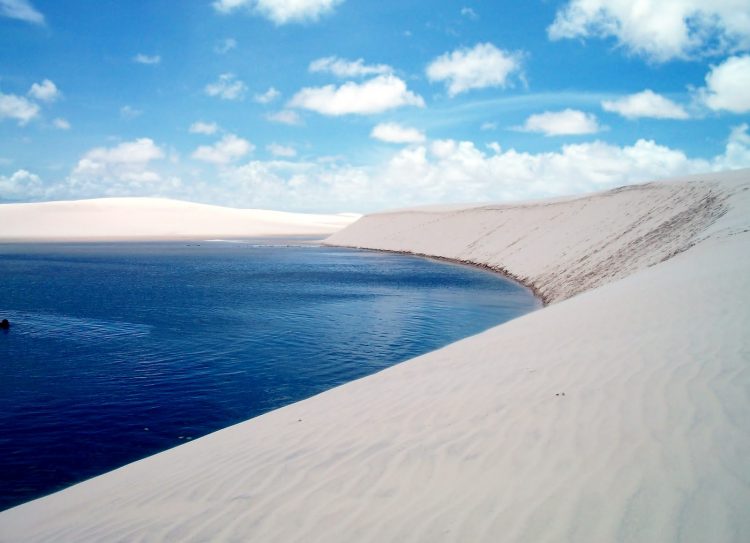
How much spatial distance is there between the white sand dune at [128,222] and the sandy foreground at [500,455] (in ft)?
307

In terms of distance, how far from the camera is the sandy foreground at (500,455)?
11.9 feet

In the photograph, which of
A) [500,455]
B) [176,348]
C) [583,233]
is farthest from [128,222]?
[500,455]

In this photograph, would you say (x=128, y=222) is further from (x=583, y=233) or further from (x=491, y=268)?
(x=583, y=233)

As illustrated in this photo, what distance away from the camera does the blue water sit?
8.95 m

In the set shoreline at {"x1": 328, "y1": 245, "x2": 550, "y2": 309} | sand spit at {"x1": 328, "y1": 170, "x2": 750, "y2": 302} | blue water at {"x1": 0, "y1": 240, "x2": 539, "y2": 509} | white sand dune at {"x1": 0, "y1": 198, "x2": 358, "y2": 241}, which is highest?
white sand dune at {"x1": 0, "y1": 198, "x2": 358, "y2": 241}

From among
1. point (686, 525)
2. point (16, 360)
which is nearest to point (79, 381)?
point (16, 360)

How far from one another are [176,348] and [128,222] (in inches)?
4413

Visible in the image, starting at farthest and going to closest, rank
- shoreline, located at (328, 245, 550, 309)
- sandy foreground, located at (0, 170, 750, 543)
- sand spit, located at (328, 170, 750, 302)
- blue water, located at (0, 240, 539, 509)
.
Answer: shoreline, located at (328, 245, 550, 309)
sand spit, located at (328, 170, 750, 302)
blue water, located at (0, 240, 539, 509)
sandy foreground, located at (0, 170, 750, 543)

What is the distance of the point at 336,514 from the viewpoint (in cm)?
409

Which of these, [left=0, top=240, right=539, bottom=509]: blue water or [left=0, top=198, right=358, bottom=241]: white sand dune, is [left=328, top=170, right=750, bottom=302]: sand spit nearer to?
[left=0, top=240, right=539, bottom=509]: blue water

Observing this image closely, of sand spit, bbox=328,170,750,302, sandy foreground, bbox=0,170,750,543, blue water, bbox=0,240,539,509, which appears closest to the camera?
sandy foreground, bbox=0,170,750,543

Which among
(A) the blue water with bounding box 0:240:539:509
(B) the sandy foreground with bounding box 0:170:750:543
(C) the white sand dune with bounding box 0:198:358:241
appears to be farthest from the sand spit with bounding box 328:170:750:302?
(C) the white sand dune with bounding box 0:198:358:241

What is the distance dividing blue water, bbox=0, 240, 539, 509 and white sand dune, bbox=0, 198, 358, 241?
73970 millimetres

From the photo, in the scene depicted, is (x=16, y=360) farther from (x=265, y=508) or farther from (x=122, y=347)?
(x=265, y=508)
